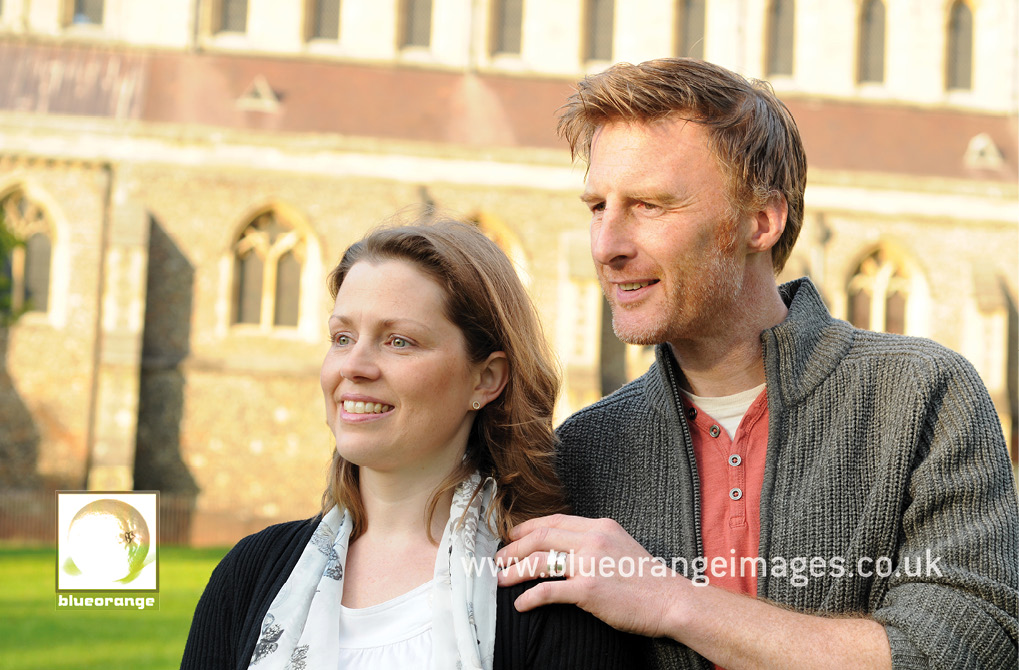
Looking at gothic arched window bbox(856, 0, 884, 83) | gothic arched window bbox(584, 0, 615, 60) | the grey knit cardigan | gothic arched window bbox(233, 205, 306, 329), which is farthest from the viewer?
gothic arched window bbox(856, 0, 884, 83)

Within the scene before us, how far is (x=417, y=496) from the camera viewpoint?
250 centimetres

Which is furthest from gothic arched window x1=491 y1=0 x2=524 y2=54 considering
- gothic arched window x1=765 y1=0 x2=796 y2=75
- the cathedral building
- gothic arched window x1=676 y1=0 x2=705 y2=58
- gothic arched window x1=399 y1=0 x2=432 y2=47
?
gothic arched window x1=765 y1=0 x2=796 y2=75

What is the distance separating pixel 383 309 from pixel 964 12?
23.9 metres

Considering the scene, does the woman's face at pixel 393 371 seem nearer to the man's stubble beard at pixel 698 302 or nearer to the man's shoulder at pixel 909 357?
the man's stubble beard at pixel 698 302

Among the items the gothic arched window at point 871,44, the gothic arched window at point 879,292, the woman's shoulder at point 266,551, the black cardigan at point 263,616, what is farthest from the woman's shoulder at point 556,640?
the gothic arched window at point 871,44

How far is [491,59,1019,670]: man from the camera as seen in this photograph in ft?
7.16

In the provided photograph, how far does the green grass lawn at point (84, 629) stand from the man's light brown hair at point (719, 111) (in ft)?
20.1

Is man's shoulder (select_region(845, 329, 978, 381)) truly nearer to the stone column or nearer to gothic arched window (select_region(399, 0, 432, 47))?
the stone column

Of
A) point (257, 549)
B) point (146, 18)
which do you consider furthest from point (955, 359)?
point (146, 18)

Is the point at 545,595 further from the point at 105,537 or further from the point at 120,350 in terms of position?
the point at 120,350

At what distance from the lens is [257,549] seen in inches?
99.8

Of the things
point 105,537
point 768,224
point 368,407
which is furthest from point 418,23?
point 368,407

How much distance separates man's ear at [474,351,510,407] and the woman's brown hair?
0.02 meters

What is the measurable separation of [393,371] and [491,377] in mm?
305
